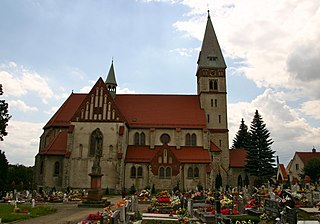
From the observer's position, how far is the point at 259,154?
48.5 metres

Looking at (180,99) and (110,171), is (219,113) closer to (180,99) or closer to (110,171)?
(180,99)

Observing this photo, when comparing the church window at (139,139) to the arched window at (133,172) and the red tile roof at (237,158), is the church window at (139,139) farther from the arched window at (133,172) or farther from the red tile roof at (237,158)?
the red tile roof at (237,158)

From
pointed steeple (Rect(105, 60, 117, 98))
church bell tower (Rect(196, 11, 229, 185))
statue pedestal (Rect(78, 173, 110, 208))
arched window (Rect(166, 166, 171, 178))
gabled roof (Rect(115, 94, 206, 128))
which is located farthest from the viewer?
pointed steeple (Rect(105, 60, 117, 98))

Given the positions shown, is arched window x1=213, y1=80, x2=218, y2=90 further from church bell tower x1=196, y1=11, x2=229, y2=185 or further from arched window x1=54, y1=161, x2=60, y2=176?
arched window x1=54, y1=161, x2=60, y2=176

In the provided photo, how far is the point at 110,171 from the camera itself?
3888 centimetres

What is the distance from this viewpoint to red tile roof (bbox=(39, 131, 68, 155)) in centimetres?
4006

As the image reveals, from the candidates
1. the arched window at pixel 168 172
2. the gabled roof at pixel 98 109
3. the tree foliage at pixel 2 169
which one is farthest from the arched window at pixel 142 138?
the tree foliage at pixel 2 169

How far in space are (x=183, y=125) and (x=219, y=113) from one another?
6.35 meters

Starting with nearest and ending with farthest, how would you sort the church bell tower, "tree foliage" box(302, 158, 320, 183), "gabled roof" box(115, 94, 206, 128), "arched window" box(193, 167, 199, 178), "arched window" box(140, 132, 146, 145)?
"arched window" box(193, 167, 199, 178) < "arched window" box(140, 132, 146, 145) < "gabled roof" box(115, 94, 206, 128) < the church bell tower < "tree foliage" box(302, 158, 320, 183)

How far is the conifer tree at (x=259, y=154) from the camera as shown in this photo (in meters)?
46.2

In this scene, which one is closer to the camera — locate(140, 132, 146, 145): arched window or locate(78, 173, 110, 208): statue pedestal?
locate(78, 173, 110, 208): statue pedestal

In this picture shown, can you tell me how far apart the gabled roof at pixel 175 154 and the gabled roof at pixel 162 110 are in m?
3.38

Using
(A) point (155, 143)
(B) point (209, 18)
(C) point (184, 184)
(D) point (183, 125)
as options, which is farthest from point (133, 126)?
(B) point (209, 18)

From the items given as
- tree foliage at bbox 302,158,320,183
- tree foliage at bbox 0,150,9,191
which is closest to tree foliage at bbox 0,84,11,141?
tree foliage at bbox 0,150,9,191
